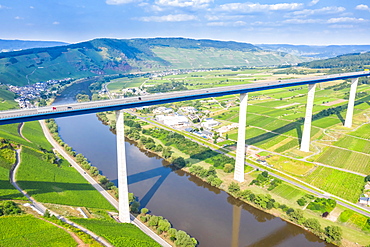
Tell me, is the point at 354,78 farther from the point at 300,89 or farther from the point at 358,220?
the point at 300,89

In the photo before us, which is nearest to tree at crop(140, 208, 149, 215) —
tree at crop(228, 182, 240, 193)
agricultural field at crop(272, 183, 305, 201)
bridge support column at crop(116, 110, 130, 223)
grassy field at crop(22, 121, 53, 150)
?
bridge support column at crop(116, 110, 130, 223)

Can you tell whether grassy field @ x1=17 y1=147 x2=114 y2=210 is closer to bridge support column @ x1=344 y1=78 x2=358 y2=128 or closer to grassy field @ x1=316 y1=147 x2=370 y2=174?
grassy field @ x1=316 y1=147 x2=370 y2=174

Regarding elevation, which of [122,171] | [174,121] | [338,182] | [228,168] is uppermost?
[122,171]

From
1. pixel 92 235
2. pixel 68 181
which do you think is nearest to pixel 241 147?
pixel 92 235

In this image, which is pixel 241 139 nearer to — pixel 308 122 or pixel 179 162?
pixel 179 162

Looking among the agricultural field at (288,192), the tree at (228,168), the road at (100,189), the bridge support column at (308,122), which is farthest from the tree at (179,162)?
the bridge support column at (308,122)

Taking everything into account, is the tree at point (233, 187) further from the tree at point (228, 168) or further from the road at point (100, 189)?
the road at point (100, 189)

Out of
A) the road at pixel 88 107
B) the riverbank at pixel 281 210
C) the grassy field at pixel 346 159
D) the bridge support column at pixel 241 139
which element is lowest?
the riverbank at pixel 281 210

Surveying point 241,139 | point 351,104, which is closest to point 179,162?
point 241,139
